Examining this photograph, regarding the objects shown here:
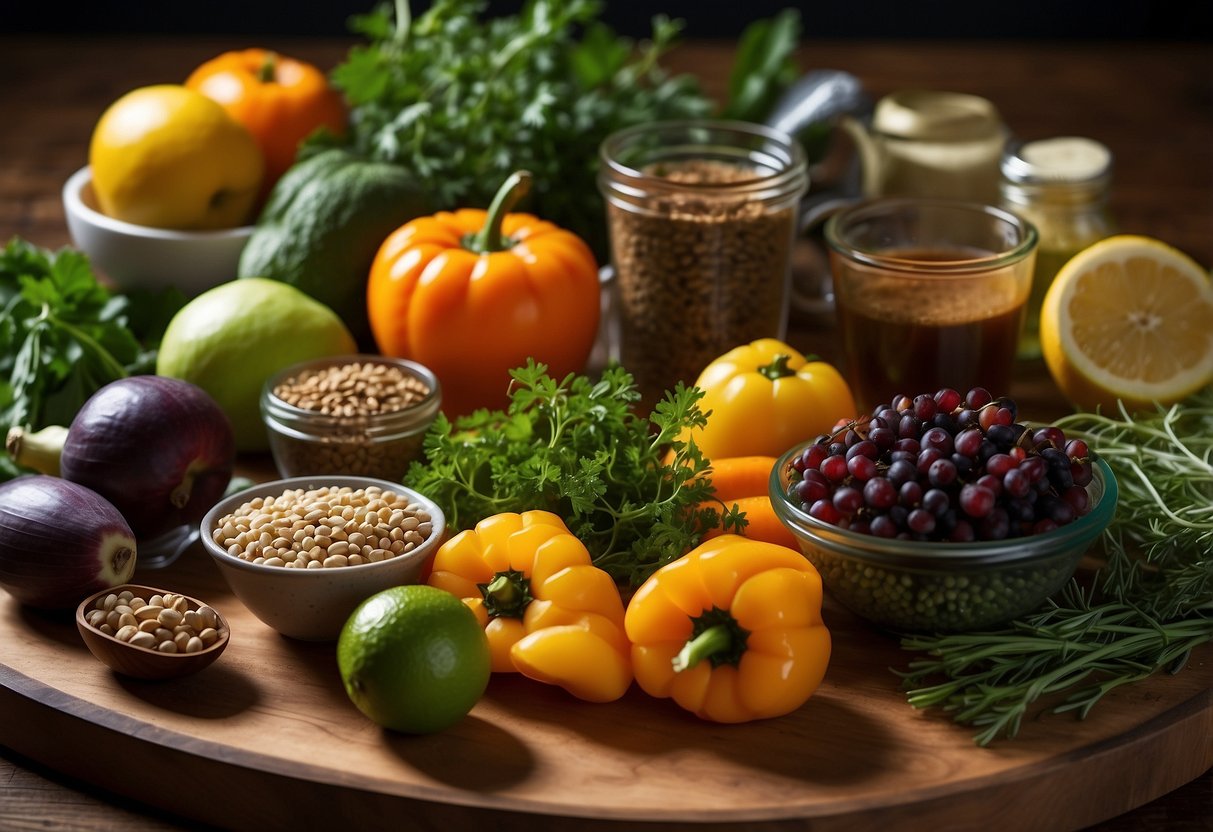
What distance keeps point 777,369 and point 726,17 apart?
2.61 metres

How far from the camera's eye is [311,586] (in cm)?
151

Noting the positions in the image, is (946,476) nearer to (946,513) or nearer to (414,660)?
(946,513)

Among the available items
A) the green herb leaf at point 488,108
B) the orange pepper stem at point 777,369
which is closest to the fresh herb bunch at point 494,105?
the green herb leaf at point 488,108

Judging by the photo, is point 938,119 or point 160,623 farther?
point 938,119

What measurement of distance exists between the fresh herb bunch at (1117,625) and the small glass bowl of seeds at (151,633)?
0.74 meters

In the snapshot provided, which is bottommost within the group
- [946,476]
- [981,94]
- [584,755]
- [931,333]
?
[981,94]

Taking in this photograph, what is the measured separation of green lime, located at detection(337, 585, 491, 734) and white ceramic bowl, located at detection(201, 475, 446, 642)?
0.35 feet

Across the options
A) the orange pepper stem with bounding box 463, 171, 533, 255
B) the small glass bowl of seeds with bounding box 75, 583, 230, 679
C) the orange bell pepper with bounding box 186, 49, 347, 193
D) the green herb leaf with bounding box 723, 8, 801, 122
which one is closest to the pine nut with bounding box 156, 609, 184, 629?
the small glass bowl of seeds with bounding box 75, 583, 230, 679

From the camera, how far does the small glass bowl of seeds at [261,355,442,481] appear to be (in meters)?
1.83

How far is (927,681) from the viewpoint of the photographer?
1504 mm

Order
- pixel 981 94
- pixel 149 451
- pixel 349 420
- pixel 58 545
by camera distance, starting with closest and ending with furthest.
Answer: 1. pixel 58 545
2. pixel 149 451
3. pixel 349 420
4. pixel 981 94

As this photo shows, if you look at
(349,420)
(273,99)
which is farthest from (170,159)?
(349,420)

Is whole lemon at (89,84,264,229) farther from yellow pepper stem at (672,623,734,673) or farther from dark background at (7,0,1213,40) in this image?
dark background at (7,0,1213,40)

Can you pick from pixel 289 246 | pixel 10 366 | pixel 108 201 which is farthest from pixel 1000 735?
pixel 108 201
